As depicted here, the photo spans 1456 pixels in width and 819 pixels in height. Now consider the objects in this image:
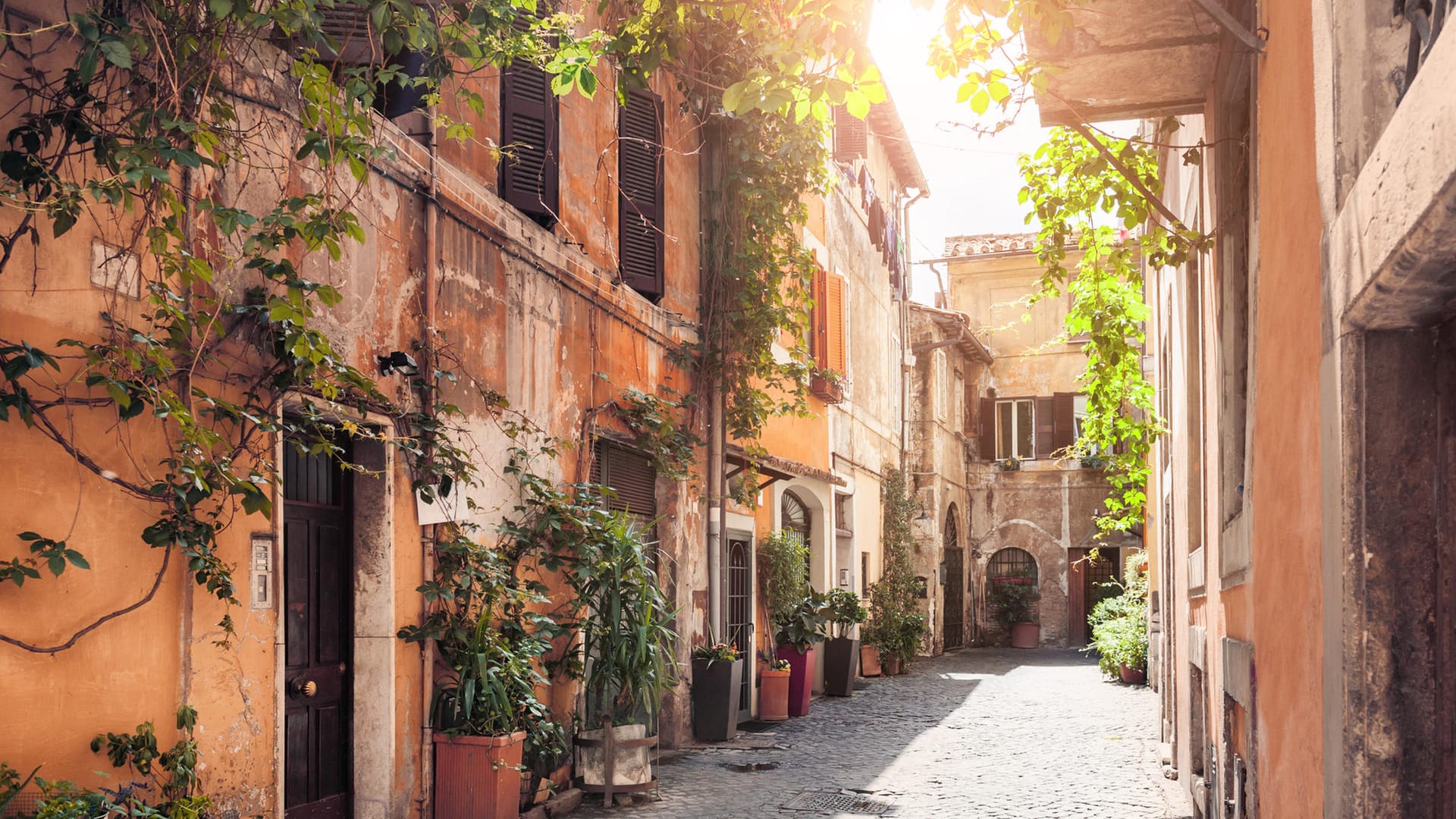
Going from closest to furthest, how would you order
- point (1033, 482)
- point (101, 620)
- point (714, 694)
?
point (101, 620) → point (714, 694) → point (1033, 482)

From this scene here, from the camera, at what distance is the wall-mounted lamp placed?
6.19m

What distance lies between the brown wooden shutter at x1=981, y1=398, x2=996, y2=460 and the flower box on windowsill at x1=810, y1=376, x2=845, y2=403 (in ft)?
41.8

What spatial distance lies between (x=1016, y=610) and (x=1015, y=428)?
387 cm

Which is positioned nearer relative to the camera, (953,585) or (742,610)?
(742,610)

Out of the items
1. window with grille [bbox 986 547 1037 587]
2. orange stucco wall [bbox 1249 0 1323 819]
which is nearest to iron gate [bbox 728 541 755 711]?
orange stucco wall [bbox 1249 0 1323 819]

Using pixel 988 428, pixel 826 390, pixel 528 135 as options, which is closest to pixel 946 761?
pixel 528 135

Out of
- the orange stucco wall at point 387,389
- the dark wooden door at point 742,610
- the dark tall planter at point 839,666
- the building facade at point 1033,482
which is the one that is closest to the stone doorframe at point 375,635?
the orange stucco wall at point 387,389

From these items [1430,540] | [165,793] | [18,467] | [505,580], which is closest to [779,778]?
[505,580]

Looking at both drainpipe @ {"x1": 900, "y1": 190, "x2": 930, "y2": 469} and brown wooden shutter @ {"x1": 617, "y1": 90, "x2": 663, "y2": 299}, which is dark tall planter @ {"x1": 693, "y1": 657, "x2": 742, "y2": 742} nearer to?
brown wooden shutter @ {"x1": 617, "y1": 90, "x2": 663, "y2": 299}

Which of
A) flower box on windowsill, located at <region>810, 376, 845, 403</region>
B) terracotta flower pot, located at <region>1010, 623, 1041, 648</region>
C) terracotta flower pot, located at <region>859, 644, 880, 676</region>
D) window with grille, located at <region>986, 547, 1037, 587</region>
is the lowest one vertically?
terracotta flower pot, located at <region>1010, 623, 1041, 648</region>

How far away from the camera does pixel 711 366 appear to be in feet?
37.4

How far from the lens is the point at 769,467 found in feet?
42.0

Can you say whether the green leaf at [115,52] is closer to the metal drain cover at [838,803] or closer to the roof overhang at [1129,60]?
the roof overhang at [1129,60]

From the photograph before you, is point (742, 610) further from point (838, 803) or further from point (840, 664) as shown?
point (838, 803)
